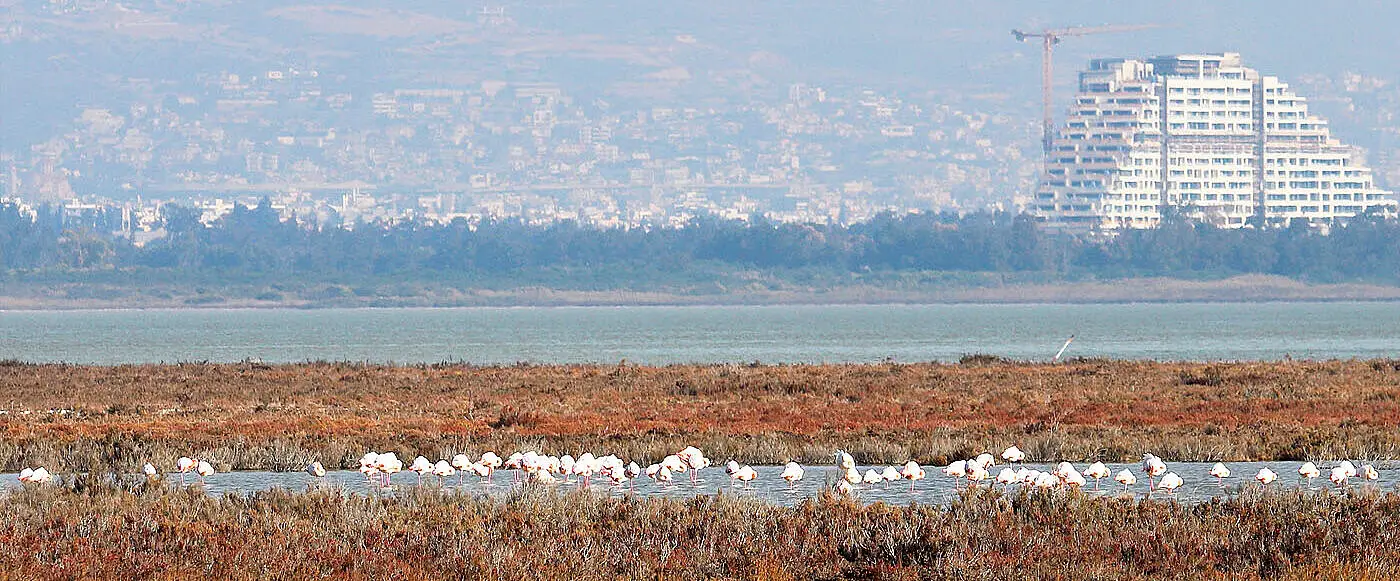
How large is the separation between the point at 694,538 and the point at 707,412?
19.1 m

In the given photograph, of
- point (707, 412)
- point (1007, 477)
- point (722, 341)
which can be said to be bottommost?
point (722, 341)

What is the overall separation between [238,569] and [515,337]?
364 ft

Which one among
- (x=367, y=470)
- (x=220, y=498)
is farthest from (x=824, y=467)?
(x=220, y=498)

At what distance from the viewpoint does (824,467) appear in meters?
25.6

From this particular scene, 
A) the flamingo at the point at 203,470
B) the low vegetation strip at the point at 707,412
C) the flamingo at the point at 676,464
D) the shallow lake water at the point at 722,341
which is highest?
the flamingo at the point at 676,464

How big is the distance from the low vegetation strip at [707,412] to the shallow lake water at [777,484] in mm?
1116

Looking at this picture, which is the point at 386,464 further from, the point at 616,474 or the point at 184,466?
the point at 616,474

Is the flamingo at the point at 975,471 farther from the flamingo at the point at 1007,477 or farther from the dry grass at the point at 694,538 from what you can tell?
the dry grass at the point at 694,538

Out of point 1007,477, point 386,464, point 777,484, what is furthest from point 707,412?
point 1007,477

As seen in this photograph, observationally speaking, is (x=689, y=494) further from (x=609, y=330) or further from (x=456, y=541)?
(x=609, y=330)

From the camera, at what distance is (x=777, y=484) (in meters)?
23.4

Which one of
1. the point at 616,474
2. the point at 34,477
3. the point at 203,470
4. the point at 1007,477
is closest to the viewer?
the point at 1007,477

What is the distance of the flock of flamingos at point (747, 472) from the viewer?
21.2 meters

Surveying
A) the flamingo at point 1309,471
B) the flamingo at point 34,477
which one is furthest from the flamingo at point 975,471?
the flamingo at point 34,477
